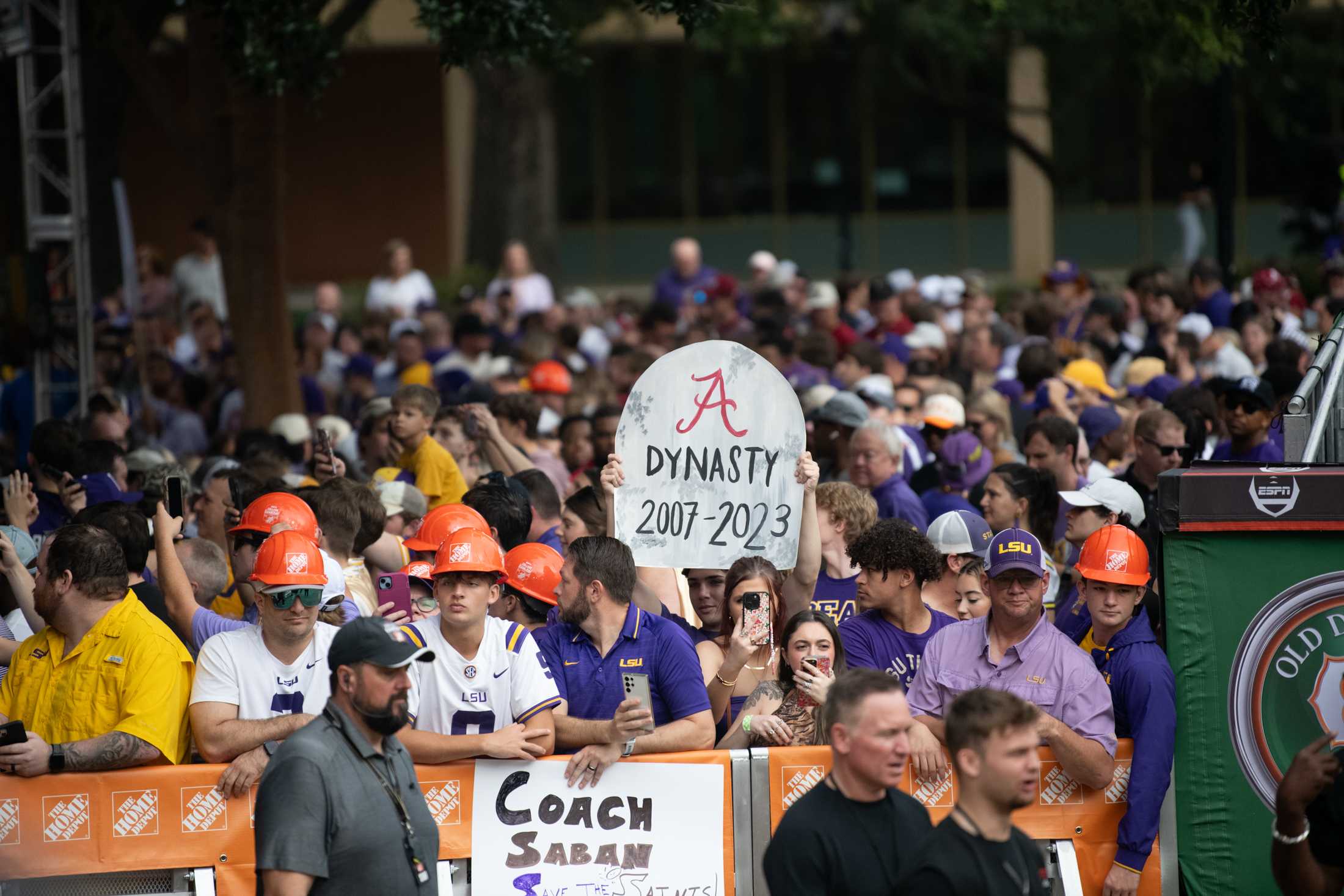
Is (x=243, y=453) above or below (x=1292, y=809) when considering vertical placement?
above

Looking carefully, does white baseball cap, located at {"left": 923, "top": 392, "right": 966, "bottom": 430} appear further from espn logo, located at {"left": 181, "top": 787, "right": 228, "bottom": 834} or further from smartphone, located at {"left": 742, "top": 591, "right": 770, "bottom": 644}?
espn logo, located at {"left": 181, "top": 787, "right": 228, "bottom": 834}

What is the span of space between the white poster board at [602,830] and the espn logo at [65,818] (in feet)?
4.86

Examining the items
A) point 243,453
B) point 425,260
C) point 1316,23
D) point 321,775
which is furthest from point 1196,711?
point 425,260

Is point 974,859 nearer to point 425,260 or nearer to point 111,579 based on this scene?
point 111,579

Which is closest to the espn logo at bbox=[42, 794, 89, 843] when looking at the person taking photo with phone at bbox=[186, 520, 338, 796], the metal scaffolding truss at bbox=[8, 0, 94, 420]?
the person taking photo with phone at bbox=[186, 520, 338, 796]

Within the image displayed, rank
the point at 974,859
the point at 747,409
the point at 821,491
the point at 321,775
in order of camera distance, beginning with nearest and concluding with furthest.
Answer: the point at 974,859, the point at 321,775, the point at 747,409, the point at 821,491

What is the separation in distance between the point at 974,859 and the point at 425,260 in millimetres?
27813

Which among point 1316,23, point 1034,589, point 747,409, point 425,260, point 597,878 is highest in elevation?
point 1316,23

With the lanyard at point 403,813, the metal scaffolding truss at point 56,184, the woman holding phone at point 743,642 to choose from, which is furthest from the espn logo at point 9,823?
the metal scaffolding truss at point 56,184

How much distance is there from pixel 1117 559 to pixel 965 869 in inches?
100

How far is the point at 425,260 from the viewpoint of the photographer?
31.6 meters

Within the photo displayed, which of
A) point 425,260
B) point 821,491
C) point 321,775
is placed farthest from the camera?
point 425,260

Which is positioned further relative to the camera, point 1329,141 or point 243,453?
point 1329,141

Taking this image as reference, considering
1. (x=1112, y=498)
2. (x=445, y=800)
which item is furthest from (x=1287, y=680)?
(x=445, y=800)
